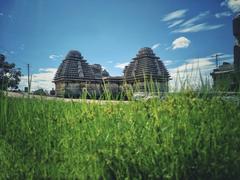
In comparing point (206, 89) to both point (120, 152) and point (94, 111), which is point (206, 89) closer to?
point (94, 111)

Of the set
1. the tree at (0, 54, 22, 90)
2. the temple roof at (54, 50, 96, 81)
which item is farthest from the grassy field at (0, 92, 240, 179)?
the temple roof at (54, 50, 96, 81)

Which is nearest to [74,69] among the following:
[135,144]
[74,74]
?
[74,74]

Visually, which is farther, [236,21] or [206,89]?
[236,21]

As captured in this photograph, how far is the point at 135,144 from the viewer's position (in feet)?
9.36

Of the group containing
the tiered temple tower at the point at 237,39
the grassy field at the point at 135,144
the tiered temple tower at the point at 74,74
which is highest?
the tiered temple tower at the point at 74,74

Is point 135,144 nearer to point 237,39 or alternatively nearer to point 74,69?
point 237,39

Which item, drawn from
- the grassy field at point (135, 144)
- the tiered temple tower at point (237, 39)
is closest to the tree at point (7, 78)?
the grassy field at point (135, 144)

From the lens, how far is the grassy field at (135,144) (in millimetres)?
2547

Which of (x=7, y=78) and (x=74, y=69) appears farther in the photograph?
(x=74, y=69)

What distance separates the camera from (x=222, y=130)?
2.86 meters

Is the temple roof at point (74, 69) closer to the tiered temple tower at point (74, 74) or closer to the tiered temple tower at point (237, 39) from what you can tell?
the tiered temple tower at point (74, 74)

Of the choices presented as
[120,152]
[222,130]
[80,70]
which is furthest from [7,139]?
[80,70]

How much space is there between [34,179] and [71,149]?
0.53 metres

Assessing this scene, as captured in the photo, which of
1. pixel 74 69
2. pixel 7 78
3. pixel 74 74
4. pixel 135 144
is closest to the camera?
pixel 135 144
